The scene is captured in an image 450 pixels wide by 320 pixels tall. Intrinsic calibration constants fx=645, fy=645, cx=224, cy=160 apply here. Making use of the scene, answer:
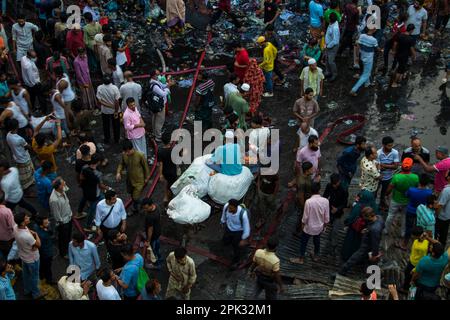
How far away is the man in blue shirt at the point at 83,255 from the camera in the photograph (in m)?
8.41

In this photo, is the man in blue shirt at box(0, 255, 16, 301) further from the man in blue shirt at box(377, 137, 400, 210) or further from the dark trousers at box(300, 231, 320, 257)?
the man in blue shirt at box(377, 137, 400, 210)

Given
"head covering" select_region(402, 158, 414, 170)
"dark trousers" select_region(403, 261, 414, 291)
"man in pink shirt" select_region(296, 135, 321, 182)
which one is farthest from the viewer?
"man in pink shirt" select_region(296, 135, 321, 182)

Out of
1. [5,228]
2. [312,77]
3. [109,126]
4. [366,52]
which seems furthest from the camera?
[366,52]

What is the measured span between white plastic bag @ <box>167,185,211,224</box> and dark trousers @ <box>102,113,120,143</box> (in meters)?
2.70

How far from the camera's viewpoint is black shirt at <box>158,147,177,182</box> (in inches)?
394

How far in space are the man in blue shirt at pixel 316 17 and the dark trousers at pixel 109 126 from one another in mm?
4956

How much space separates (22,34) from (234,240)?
695cm

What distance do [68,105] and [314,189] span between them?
5.24m

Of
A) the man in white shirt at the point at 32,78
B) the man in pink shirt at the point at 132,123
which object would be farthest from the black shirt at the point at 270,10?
the man in white shirt at the point at 32,78

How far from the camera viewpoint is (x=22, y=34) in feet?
43.2

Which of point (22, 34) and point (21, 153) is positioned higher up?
point (22, 34)

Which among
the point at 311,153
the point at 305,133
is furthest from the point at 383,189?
the point at 305,133

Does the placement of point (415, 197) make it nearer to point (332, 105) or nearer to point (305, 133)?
point (305, 133)

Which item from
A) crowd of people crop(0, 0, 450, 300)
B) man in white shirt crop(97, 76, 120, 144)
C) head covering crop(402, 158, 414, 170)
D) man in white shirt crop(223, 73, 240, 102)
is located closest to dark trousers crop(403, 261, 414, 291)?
crowd of people crop(0, 0, 450, 300)
